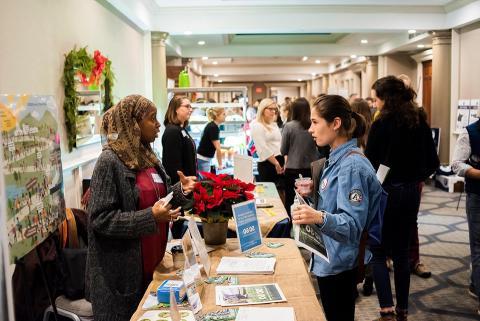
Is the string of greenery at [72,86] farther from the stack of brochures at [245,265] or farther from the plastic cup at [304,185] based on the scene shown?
the plastic cup at [304,185]

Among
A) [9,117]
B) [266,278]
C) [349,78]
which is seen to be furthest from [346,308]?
[349,78]

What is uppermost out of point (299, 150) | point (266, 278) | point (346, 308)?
point (299, 150)

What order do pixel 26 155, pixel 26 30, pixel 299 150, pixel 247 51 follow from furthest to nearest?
pixel 247 51, pixel 299 150, pixel 26 30, pixel 26 155

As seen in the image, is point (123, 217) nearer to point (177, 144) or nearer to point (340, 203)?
point (340, 203)

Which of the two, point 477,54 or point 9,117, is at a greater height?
point 477,54

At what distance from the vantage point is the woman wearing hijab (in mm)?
1956

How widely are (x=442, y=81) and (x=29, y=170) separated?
746cm

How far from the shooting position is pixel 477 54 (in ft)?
24.2

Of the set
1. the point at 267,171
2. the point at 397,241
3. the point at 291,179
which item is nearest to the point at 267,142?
the point at 267,171

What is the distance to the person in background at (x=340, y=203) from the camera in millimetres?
1823

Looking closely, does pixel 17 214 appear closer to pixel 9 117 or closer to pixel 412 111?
pixel 9 117

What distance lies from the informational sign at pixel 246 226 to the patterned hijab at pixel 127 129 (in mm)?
489

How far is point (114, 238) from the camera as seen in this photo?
2.00m

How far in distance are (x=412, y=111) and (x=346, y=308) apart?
1.49m
